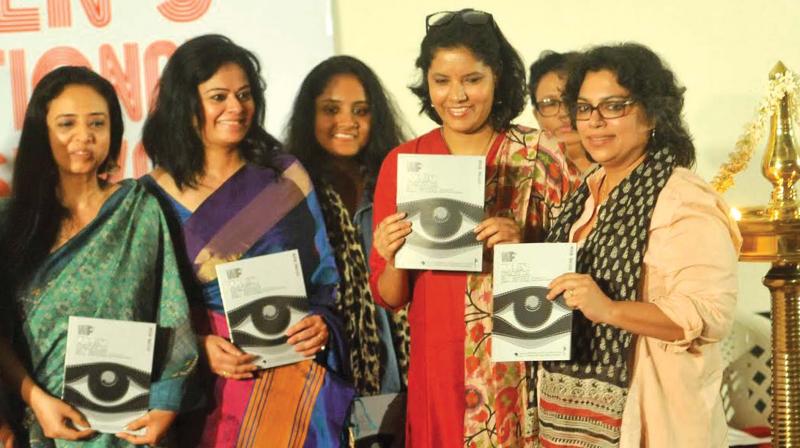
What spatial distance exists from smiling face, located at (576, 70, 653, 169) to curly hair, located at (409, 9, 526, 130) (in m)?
0.37

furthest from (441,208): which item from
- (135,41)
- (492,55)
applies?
(135,41)

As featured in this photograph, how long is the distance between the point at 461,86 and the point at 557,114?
0.77 metres

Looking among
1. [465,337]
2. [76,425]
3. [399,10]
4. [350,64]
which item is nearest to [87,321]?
[76,425]

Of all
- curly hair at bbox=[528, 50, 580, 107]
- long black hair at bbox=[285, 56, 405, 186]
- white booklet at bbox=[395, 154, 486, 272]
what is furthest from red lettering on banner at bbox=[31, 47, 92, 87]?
white booklet at bbox=[395, 154, 486, 272]

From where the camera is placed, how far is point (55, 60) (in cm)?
385

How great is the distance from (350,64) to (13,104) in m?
1.42

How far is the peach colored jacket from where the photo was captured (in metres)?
2.13

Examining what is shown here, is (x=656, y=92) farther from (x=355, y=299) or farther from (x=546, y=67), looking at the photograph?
(x=355, y=299)

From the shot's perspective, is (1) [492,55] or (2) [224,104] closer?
A: (1) [492,55]

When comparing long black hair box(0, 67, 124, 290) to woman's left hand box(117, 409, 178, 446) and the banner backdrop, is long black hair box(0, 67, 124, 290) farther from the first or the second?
the banner backdrop

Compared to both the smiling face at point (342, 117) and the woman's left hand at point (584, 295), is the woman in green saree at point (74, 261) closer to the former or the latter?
the smiling face at point (342, 117)

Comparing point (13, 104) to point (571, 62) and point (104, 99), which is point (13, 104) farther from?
point (571, 62)

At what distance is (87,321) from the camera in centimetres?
264

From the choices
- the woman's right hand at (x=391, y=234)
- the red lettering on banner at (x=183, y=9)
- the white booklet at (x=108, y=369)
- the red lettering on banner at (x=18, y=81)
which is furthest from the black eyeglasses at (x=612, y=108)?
the red lettering on banner at (x=18, y=81)
